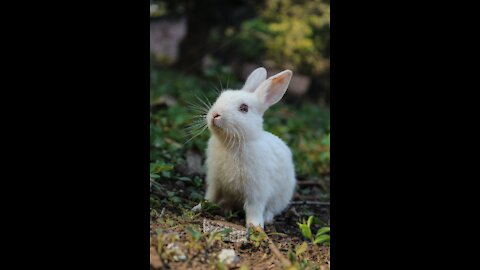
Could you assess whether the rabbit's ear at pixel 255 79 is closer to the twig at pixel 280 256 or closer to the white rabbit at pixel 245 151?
the white rabbit at pixel 245 151

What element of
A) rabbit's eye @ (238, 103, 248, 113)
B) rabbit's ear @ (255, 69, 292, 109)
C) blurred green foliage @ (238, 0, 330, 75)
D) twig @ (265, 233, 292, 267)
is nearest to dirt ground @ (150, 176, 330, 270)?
twig @ (265, 233, 292, 267)

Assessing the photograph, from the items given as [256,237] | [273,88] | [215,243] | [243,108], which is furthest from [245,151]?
[215,243]

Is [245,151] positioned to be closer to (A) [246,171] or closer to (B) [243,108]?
(A) [246,171]

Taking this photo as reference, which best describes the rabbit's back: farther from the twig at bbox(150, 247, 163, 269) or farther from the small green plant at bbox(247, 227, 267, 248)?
the twig at bbox(150, 247, 163, 269)

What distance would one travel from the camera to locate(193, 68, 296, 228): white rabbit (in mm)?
3332

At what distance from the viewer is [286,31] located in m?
8.77

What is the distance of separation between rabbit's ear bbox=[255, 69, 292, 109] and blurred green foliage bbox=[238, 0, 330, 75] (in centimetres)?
509

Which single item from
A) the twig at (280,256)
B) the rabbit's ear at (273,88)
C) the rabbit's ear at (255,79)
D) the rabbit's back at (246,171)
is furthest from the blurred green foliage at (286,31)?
the twig at (280,256)

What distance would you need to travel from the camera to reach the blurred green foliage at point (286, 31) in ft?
28.8

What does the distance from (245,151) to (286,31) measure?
574 cm

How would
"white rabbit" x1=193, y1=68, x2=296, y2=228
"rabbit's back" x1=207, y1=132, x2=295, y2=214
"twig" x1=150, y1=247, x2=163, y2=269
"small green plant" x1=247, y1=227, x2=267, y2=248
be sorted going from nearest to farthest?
"twig" x1=150, y1=247, x2=163, y2=269 < "small green plant" x1=247, y1=227, x2=267, y2=248 < "white rabbit" x1=193, y1=68, x2=296, y2=228 < "rabbit's back" x1=207, y1=132, x2=295, y2=214
